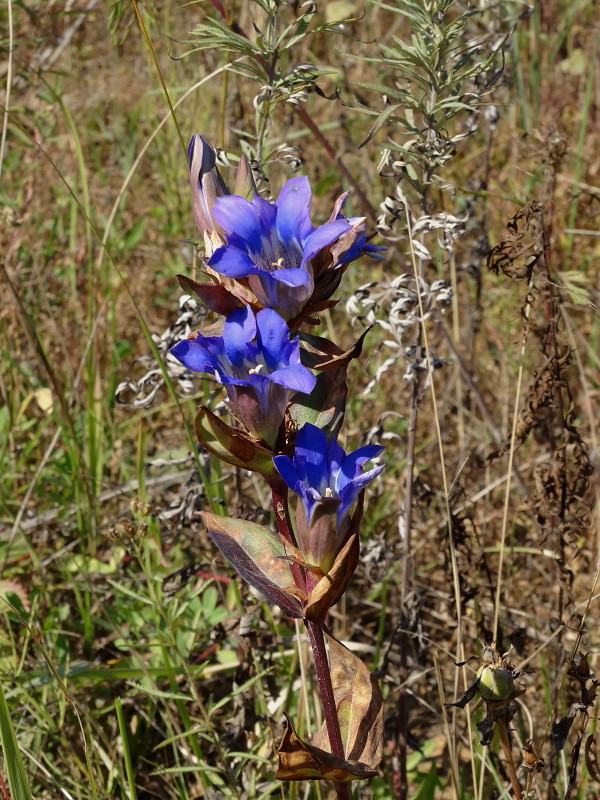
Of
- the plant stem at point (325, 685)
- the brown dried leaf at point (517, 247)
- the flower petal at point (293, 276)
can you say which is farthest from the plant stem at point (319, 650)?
the brown dried leaf at point (517, 247)

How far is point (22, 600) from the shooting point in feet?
6.09

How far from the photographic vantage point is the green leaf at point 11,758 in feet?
3.69

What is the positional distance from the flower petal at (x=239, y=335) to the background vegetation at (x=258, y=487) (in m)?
0.41

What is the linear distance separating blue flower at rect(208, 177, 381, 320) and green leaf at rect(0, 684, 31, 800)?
25.6 inches

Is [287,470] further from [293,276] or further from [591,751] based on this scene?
[591,751]

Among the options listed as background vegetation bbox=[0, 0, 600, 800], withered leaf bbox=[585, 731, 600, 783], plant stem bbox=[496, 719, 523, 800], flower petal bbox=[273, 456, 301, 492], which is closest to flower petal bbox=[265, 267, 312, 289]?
flower petal bbox=[273, 456, 301, 492]

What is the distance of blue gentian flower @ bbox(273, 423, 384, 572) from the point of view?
1.02 m

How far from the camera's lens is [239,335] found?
1.01m

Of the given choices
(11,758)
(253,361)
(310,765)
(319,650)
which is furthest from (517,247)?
(11,758)

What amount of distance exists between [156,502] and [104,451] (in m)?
0.25

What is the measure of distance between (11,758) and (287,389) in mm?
641

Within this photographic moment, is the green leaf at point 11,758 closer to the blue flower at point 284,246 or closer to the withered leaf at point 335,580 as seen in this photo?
the withered leaf at point 335,580

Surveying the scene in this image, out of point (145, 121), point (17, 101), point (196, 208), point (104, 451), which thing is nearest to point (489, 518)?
point (104, 451)

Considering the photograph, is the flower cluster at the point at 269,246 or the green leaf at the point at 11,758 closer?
the flower cluster at the point at 269,246
